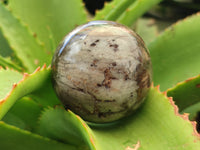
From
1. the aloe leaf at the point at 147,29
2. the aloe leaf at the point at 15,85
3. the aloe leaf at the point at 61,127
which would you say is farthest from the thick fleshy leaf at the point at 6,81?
the aloe leaf at the point at 147,29

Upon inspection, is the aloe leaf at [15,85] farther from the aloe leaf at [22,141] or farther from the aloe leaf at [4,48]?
the aloe leaf at [4,48]

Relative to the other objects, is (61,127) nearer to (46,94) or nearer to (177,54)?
(46,94)

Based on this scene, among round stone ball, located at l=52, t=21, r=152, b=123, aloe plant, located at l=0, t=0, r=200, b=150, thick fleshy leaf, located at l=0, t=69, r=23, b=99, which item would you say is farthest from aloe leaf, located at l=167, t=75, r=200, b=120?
thick fleshy leaf, located at l=0, t=69, r=23, b=99

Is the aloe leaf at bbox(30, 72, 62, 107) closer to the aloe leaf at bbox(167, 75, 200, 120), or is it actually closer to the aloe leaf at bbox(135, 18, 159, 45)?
the aloe leaf at bbox(167, 75, 200, 120)

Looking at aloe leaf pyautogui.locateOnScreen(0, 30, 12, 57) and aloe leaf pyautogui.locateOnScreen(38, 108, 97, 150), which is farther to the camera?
aloe leaf pyautogui.locateOnScreen(0, 30, 12, 57)

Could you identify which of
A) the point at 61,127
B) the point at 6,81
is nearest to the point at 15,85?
the point at 6,81

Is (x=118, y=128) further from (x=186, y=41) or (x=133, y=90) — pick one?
(x=186, y=41)

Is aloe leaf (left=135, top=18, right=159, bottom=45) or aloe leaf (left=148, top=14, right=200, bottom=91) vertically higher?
aloe leaf (left=148, top=14, right=200, bottom=91)

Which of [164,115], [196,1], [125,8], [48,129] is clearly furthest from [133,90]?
[196,1]
